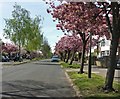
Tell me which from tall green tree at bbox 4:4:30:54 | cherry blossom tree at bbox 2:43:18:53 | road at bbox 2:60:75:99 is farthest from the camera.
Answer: cherry blossom tree at bbox 2:43:18:53

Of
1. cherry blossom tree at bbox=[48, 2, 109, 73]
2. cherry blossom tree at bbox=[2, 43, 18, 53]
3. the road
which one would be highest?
cherry blossom tree at bbox=[48, 2, 109, 73]

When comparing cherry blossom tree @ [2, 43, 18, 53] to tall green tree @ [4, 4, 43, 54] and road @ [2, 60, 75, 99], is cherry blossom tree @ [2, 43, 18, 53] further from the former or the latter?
road @ [2, 60, 75, 99]

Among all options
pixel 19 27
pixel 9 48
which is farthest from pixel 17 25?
pixel 9 48

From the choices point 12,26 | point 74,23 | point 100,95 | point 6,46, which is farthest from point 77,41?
point 6,46

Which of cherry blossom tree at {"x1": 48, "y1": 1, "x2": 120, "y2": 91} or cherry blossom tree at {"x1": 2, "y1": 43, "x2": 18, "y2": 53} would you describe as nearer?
cherry blossom tree at {"x1": 48, "y1": 1, "x2": 120, "y2": 91}

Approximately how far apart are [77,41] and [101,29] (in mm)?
27703

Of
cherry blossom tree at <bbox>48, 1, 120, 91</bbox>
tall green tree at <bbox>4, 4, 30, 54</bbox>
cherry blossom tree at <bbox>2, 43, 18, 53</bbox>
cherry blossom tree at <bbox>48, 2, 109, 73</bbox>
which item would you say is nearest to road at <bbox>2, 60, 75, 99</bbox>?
cherry blossom tree at <bbox>48, 1, 120, 91</bbox>

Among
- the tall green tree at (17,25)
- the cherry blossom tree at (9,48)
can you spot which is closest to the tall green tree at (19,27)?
the tall green tree at (17,25)

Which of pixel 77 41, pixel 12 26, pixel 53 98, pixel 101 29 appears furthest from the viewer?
pixel 12 26

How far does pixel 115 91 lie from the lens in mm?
14398

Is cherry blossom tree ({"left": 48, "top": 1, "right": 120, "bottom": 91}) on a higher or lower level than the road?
higher

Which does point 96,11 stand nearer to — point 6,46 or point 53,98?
point 53,98

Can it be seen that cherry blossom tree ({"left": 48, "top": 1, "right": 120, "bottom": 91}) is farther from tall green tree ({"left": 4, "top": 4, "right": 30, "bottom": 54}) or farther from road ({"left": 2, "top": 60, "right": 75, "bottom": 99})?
tall green tree ({"left": 4, "top": 4, "right": 30, "bottom": 54})

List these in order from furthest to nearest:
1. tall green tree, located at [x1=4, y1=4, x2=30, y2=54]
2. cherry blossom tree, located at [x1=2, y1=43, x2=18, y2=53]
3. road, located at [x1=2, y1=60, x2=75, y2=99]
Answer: cherry blossom tree, located at [x1=2, y1=43, x2=18, y2=53] → tall green tree, located at [x1=4, y1=4, x2=30, y2=54] → road, located at [x1=2, y1=60, x2=75, y2=99]
